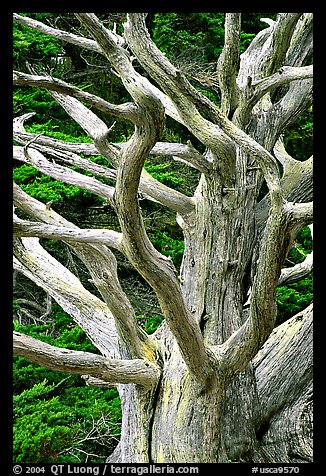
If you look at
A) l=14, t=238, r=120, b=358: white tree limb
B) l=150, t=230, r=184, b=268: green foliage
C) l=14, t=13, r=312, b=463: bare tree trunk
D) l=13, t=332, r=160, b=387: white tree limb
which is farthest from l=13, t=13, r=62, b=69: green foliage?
l=13, t=332, r=160, b=387: white tree limb

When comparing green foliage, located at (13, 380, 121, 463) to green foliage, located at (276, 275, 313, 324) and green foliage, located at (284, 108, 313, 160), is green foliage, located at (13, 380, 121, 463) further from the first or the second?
green foliage, located at (284, 108, 313, 160)

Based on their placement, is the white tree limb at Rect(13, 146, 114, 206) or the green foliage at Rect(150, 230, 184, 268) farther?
the green foliage at Rect(150, 230, 184, 268)

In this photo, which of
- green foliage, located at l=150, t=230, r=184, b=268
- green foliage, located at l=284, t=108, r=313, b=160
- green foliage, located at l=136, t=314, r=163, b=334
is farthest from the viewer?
green foliage, located at l=284, t=108, r=313, b=160

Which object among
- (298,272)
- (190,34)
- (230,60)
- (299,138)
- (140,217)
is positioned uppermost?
(190,34)

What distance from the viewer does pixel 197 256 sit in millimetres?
3961

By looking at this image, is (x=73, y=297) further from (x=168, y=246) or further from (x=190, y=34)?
(x=190, y=34)

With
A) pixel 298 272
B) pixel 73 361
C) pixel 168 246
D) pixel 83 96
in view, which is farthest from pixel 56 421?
pixel 83 96

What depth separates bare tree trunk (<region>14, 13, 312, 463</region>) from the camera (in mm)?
2904

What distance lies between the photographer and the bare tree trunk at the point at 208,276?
2.90 m

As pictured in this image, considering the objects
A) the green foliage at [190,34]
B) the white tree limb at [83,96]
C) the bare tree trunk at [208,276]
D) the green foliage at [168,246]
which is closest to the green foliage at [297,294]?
the green foliage at [168,246]

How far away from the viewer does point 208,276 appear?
3859 millimetres

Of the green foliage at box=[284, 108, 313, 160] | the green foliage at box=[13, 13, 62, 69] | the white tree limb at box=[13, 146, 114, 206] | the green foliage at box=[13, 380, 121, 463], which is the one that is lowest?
the green foliage at box=[13, 380, 121, 463]

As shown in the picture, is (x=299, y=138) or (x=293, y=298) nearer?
(x=293, y=298)
